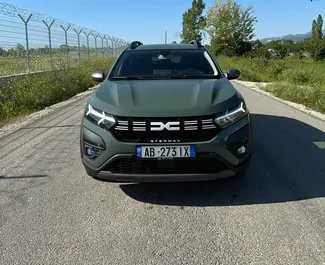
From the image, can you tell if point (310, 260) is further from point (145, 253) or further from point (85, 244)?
point (85, 244)

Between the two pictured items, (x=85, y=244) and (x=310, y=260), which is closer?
(x=310, y=260)

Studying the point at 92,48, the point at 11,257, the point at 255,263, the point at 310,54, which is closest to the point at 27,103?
the point at 11,257

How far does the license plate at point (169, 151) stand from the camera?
3.12 meters

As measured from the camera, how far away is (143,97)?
3.46m

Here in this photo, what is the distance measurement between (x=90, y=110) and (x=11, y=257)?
5.11 feet

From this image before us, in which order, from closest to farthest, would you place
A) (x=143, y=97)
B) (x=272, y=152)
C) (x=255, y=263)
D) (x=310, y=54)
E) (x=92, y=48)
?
(x=255, y=263) → (x=143, y=97) → (x=272, y=152) → (x=92, y=48) → (x=310, y=54)

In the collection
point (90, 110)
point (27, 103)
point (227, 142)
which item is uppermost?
point (90, 110)

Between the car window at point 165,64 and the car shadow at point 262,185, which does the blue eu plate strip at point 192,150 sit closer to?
the car shadow at point 262,185

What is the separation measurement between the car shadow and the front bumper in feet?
1.34

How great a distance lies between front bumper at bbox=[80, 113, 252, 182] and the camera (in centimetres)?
316

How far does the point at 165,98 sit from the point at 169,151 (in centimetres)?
59

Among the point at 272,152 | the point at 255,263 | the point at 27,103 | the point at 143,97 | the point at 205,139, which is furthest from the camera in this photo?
the point at 27,103

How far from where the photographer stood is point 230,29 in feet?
144

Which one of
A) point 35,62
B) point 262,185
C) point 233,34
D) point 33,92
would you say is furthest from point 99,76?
point 233,34
